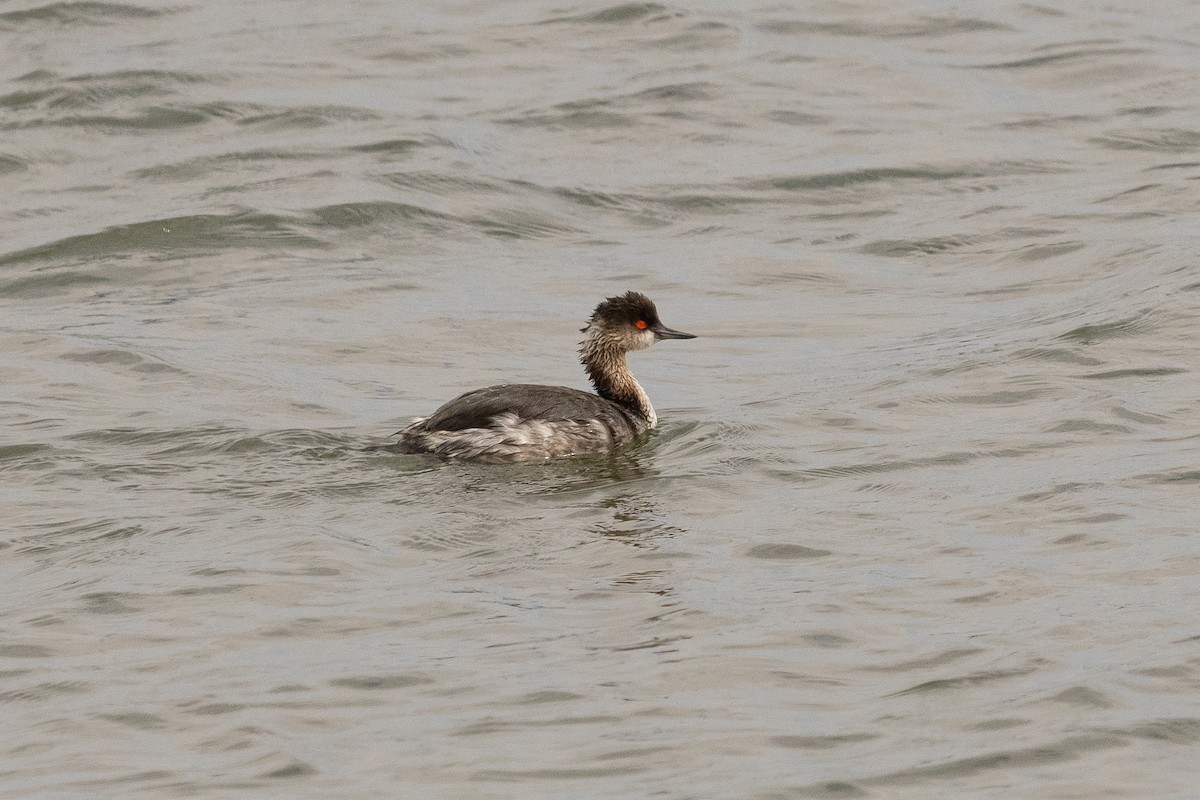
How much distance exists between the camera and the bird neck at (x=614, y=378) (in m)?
12.1

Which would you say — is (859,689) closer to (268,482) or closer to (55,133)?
(268,482)

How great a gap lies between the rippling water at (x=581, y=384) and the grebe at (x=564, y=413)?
0.68ft

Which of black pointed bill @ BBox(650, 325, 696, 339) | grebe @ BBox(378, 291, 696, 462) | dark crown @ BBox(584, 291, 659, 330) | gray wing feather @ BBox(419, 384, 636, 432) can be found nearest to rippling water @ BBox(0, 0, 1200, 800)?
grebe @ BBox(378, 291, 696, 462)

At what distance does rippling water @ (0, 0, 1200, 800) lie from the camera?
7.45 metres

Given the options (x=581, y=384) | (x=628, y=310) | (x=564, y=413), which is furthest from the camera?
(x=581, y=384)

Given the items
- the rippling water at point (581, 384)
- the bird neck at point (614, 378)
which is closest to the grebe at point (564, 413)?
the bird neck at point (614, 378)

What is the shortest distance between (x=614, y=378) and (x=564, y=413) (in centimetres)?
100

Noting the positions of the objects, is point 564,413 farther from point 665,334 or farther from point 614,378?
point 665,334

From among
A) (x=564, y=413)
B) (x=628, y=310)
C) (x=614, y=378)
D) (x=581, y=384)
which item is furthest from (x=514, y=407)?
(x=581, y=384)

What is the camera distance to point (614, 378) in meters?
12.2

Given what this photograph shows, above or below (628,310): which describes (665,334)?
below

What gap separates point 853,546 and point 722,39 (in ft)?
46.2

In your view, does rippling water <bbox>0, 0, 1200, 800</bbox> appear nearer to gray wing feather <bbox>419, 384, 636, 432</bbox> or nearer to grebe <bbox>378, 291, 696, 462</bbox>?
grebe <bbox>378, 291, 696, 462</bbox>

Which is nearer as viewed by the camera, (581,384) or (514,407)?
(514,407)
